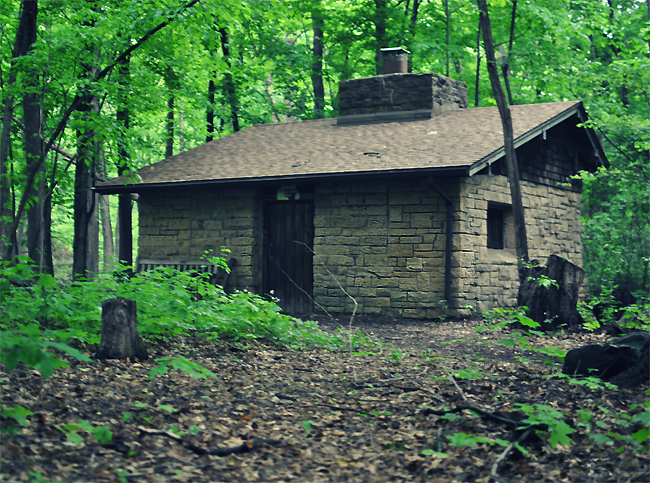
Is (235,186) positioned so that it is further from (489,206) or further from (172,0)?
(489,206)

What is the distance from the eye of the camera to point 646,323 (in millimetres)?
7695

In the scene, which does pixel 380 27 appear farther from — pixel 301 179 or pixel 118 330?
pixel 118 330

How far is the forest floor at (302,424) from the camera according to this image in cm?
347

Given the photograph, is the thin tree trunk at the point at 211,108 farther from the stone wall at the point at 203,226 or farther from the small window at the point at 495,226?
the small window at the point at 495,226

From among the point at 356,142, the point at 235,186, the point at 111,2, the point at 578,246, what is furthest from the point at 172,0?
the point at 578,246

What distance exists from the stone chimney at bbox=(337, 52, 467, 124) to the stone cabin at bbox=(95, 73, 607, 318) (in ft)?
0.11

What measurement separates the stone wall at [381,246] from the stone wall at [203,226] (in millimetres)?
1414

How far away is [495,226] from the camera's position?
40.7 feet

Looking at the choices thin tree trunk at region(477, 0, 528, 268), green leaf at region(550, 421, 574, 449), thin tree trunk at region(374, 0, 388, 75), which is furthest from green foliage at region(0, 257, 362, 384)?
thin tree trunk at region(374, 0, 388, 75)

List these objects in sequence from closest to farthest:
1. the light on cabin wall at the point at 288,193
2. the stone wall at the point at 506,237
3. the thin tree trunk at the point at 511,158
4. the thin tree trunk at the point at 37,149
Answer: the thin tree trunk at the point at 37,149 → the thin tree trunk at the point at 511,158 → the stone wall at the point at 506,237 → the light on cabin wall at the point at 288,193

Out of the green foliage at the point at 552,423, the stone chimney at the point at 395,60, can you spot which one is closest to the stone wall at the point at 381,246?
the stone chimney at the point at 395,60

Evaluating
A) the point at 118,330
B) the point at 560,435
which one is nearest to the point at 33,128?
the point at 118,330

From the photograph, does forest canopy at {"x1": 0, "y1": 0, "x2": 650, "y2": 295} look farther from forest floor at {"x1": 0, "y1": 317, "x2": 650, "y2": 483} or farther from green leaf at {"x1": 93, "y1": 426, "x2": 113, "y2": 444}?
green leaf at {"x1": 93, "y1": 426, "x2": 113, "y2": 444}

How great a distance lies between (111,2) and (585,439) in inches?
380
